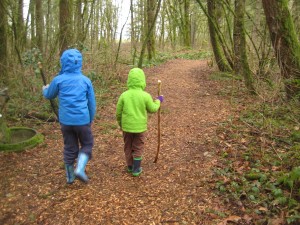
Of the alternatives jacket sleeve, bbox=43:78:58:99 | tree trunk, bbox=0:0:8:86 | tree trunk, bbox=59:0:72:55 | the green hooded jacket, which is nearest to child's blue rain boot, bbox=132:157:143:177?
the green hooded jacket

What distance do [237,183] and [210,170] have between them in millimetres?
552

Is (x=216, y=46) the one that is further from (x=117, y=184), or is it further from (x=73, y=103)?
(x=73, y=103)

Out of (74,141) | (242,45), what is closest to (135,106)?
(74,141)

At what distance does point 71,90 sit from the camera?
379cm

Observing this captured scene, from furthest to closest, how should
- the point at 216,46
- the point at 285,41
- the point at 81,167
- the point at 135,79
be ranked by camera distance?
the point at 216,46, the point at 285,41, the point at 135,79, the point at 81,167

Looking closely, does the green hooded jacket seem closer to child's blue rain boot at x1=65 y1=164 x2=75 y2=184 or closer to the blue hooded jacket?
the blue hooded jacket

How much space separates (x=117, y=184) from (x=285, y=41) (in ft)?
16.1

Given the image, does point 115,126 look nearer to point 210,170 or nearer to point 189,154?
point 189,154

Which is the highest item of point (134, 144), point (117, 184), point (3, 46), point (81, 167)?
point (3, 46)

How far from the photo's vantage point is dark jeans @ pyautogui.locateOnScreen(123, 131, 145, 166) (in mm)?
A: 4336

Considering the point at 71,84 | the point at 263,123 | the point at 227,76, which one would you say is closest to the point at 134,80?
the point at 71,84

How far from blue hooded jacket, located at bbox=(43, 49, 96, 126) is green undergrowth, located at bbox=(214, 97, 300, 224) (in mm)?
2202

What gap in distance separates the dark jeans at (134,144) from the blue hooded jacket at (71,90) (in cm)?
80

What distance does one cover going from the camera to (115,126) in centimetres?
669
